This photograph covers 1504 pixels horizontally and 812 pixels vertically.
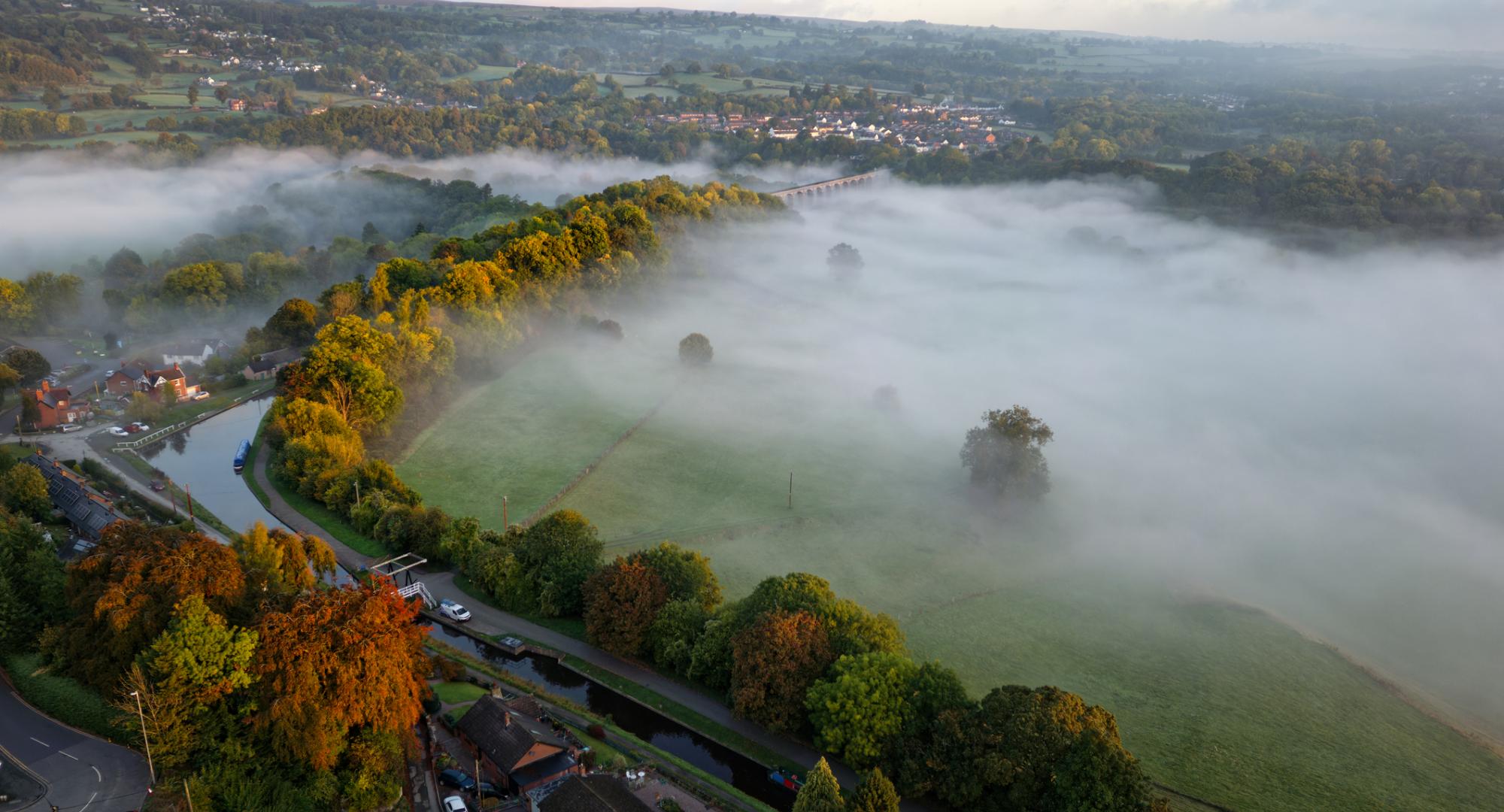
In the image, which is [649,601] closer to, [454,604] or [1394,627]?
[454,604]

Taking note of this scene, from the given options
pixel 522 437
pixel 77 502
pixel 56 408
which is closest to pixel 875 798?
pixel 522 437

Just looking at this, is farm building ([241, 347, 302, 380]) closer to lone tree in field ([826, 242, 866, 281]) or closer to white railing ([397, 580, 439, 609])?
white railing ([397, 580, 439, 609])

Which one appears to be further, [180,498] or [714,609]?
[180,498]

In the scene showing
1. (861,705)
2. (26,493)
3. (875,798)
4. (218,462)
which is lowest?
(218,462)

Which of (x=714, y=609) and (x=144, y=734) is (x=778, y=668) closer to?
(x=714, y=609)

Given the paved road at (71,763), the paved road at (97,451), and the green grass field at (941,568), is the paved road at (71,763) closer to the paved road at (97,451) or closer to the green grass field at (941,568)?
the paved road at (97,451)
